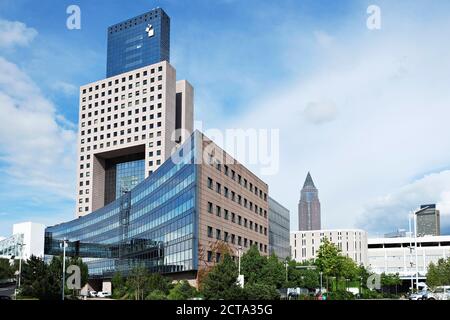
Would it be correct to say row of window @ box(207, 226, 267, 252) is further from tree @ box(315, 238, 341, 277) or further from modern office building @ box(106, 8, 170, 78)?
modern office building @ box(106, 8, 170, 78)

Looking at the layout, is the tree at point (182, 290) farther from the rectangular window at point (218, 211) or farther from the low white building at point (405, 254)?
the low white building at point (405, 254)

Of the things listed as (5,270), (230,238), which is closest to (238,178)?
(230,238)

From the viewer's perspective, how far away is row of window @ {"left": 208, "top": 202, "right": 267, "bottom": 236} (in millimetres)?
66919

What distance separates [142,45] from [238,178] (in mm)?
82250

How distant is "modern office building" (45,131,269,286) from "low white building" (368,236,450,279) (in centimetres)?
6445

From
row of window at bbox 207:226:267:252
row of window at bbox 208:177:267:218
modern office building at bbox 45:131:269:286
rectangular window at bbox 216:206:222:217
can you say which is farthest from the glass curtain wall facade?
rectangular window at bbox 216:206:222:217

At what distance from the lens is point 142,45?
146 metres

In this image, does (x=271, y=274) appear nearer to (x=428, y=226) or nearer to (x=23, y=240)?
(x=23, y=240)

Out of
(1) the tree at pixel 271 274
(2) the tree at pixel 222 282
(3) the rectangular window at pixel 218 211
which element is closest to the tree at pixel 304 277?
(1) the tree at pixel 271 274

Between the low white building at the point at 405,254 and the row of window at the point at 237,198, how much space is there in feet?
203

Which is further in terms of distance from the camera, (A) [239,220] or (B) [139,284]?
(A) [239,220]

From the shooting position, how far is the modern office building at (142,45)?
14150 centimetres

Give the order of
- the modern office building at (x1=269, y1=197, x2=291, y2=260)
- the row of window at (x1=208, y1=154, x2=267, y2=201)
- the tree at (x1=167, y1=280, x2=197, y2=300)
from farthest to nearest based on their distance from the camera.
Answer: the modern office building at (x1=269, y1=197, x2=291, y2=260) < the row of window at (x1=208, y1=154, x2=267, y2=201) < the tree at (x1=167, y1=280, x2=197, y2=300)
